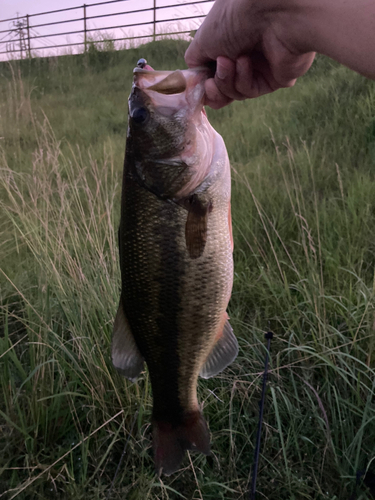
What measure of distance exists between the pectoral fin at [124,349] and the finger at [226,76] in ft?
2.97

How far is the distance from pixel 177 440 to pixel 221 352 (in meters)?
0.37

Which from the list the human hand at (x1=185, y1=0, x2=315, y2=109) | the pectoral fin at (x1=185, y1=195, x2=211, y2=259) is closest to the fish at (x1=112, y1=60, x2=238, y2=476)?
the pectoral fin at (x1=185, y1=195, x2=211, y2=259)

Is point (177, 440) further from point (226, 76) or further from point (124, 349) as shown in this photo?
point (226, 76)

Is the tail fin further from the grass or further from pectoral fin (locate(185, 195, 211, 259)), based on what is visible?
pectoral fin (locate(185, 195, 211, 259))

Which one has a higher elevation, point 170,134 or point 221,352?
point 170,134

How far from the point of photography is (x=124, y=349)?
4.37 feet

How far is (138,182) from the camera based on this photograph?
1.30m

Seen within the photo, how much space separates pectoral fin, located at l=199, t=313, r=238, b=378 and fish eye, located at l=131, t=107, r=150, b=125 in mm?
Answer: 773

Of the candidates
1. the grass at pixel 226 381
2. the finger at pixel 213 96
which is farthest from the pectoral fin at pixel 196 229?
the grass at pixel 226 381

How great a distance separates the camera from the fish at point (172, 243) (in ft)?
4.13

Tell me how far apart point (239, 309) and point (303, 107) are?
4.20m

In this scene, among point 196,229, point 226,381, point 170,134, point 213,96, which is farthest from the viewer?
point 226,381

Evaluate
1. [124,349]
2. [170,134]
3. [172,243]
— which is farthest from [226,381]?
[170,134]

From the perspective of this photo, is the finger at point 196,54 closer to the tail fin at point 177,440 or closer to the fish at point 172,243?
the fish at point 172,243
